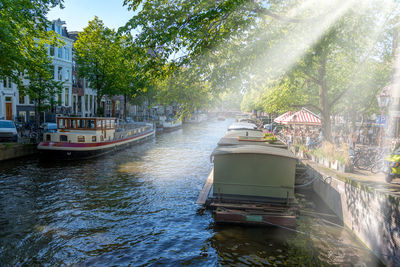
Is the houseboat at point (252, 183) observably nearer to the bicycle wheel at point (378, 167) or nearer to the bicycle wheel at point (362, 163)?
the bicycle wheel at point (378, 167)

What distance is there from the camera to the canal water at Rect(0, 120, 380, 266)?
849 cm

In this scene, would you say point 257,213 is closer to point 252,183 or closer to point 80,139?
point 252,183

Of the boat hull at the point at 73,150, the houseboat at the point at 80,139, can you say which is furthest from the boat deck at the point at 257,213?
the houseboat at the point at 80,139

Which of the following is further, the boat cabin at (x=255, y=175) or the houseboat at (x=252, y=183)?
the boat cabin at (x=255, y=175)

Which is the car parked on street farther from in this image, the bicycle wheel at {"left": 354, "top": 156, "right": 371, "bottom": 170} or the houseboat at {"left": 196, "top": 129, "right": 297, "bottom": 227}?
the bicycle wheel at {"left": 354, "top": 156, "right": 371, "bottom": 170}

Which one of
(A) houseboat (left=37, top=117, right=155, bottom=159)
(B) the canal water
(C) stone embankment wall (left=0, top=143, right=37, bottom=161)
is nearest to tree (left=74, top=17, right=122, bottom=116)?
(A) houseboat (left=37, top=117, right=155, bottom=159)

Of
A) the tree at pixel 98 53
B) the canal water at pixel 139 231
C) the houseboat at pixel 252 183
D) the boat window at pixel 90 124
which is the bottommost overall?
the canal water at pixel 139 231

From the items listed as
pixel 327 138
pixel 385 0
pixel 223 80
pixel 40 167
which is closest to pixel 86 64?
pixel 40 167

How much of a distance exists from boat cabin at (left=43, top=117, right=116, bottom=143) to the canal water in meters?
6.38

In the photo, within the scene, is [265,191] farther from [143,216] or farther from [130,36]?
[130,36]

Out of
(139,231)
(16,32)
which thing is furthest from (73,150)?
(139,231)

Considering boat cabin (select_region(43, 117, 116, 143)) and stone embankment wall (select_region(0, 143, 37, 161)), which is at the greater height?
→ boat cabin (select_region(43, 117, 116, 143))

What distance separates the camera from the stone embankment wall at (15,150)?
776 inches

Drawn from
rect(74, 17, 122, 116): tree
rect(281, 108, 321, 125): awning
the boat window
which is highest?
rect(74, 17, 122, 116): tree
